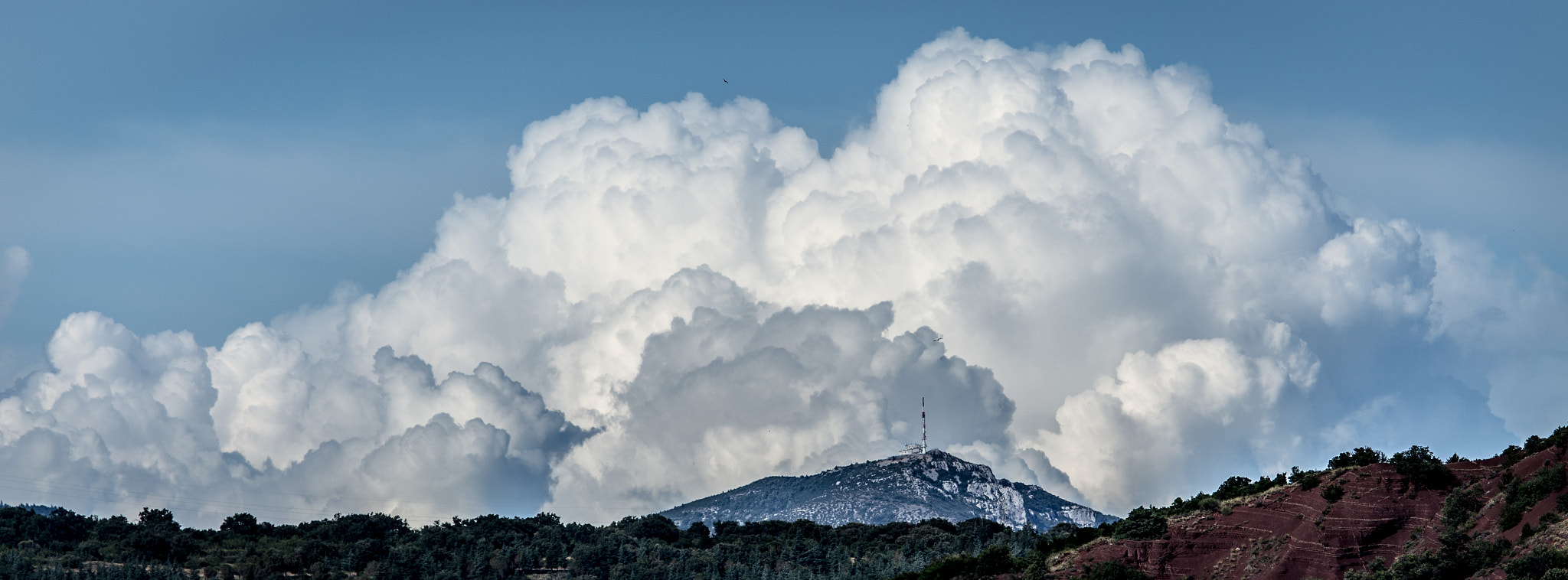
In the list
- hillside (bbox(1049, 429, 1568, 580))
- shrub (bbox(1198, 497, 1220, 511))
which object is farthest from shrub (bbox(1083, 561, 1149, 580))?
shrub (bbox(1198, 497, 1220, 511))

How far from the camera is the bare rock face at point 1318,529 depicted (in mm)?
93750

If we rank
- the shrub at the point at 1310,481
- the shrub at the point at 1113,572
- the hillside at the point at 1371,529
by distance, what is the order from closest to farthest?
the hillside at the point at 1371,529 < the shrub at the point at 1113,572 < the shrub at the point at 1310,481

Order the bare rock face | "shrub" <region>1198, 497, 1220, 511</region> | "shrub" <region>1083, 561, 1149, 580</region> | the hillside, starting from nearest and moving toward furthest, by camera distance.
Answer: the hillside
the bare rock face
"shrub" <region>1083, 561, 1149, 580</region>
"shrub" <region>1198, 497, 1220, 511</region>

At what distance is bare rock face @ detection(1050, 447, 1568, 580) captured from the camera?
93.8 m

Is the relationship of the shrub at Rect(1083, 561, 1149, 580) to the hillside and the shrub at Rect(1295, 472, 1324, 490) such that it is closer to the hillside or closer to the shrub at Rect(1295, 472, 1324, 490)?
the hillside

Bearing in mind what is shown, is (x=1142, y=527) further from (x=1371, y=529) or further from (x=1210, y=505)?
(x=1371, y=529)

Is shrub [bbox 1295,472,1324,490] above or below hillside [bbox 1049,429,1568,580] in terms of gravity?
above

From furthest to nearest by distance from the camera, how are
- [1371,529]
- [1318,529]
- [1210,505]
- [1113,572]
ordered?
[1210,505], [1113,572], [1318,529], [1371,529]

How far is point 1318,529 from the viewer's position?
96.2 metres

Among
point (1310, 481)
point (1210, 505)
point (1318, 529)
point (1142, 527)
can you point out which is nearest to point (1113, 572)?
point (1142, 527)

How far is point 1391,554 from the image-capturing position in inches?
3725

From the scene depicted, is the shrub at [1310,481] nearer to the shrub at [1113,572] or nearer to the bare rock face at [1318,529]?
the bare rock face at [1318,529]

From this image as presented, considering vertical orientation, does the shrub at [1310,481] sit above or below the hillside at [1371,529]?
above

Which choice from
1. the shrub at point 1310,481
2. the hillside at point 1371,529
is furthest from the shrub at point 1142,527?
the shrub at point 1310,481
